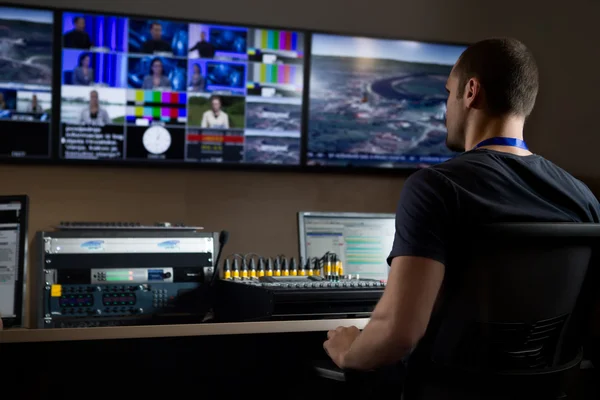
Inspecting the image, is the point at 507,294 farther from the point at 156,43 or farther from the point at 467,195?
the point at 156,43

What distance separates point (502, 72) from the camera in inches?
59.7

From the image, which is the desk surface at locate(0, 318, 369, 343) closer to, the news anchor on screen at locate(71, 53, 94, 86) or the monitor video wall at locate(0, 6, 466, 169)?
the monitor video wall at locate(0, 6, 466, 169)

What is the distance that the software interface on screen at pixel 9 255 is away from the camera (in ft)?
7.47

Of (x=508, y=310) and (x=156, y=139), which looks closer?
(x=508, y=310)

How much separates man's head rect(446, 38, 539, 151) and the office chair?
0.33 metres

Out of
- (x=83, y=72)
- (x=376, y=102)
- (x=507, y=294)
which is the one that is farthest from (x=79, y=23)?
(x=507, y=294)

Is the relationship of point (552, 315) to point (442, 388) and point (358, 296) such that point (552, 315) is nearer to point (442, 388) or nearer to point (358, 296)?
point (442, 388)

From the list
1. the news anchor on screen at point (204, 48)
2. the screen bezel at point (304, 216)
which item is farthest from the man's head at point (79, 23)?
the screen bezel at point (304, 216)

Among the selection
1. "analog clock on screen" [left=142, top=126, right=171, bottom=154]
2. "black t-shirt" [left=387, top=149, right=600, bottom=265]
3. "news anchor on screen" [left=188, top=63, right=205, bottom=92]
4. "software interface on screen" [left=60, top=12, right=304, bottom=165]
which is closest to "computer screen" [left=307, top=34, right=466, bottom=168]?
"software interface on screen" [left=60, top=12, right=304, bottom=165]

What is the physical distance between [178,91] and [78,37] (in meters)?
0.45

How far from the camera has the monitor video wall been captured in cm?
292

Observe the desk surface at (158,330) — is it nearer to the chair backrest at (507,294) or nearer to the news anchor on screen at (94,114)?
the chair backrest at (507,294)

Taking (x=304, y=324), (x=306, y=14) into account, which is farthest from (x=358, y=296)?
(x=306, y=14)

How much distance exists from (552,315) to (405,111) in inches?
83.8
